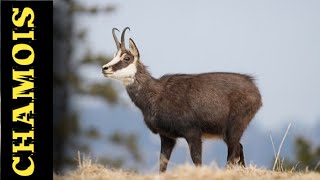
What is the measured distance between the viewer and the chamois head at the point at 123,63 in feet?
40.8

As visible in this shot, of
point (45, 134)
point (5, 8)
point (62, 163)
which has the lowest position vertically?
point (62, 163)

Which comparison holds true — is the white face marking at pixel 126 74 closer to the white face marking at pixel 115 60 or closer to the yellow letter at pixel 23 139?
the white face marking at pixel 115 60

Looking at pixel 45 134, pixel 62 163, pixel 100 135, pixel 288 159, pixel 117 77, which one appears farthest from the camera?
pixel 100 135

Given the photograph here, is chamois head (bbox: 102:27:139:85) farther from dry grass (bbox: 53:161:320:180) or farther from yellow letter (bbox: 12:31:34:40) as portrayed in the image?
yellow letter (bbox: 12:31:34:40)

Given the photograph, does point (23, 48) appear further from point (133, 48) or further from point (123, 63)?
point (133, 48)

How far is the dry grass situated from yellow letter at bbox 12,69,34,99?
1.18 meters

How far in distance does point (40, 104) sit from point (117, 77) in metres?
3.19

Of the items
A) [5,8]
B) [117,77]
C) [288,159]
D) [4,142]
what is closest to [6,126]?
[4,142]

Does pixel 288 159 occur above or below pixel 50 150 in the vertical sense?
below

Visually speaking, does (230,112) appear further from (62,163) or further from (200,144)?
(62,163)

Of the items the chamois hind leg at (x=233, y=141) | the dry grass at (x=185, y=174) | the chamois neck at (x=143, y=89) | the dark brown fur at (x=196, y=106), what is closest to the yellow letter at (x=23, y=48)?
the dry grass at (x=185, y=174)

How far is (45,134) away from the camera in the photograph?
9477 millimetres

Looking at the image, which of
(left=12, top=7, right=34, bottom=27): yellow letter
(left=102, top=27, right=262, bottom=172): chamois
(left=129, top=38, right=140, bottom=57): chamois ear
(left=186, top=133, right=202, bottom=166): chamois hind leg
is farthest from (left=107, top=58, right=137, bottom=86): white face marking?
(left=12, top=7, right=34, bottom=27): yellow letter

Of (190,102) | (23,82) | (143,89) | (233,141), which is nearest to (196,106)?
(190,102)
